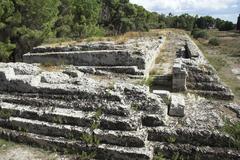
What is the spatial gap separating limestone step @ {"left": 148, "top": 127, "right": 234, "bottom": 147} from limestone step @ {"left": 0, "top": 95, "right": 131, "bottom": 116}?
3.49 feet

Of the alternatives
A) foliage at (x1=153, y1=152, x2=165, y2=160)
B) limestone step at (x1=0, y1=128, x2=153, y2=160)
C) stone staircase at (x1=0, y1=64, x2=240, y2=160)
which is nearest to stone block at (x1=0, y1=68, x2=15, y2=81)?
stone staircase at (x1=0, y1=64, x2=240, y2=160)

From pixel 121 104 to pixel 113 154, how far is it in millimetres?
1490

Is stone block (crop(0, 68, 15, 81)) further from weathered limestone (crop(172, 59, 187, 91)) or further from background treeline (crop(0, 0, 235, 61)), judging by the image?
background treeline (crop(0, 0, 235, 61))

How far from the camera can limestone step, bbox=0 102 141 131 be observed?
9.23 metres

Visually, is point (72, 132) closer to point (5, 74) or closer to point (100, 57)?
point (5, 74)

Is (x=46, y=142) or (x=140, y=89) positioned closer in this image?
(x=46, y=142)

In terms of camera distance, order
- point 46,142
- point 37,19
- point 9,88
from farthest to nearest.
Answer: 1. point 37,19
2. point 9,88
3. point 46,142

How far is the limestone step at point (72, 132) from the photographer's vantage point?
29.2 ft

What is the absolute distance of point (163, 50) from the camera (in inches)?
973

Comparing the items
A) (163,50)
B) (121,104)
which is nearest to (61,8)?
(163,50)

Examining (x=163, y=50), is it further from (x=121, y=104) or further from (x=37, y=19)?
(x=121, y=104)

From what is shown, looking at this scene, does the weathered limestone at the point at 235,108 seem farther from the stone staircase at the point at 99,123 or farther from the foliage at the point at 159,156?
the foliage at the point at 159,156

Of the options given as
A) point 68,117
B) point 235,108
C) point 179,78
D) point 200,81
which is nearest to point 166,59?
point 200,81

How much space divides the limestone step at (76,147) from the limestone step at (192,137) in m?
0.57
